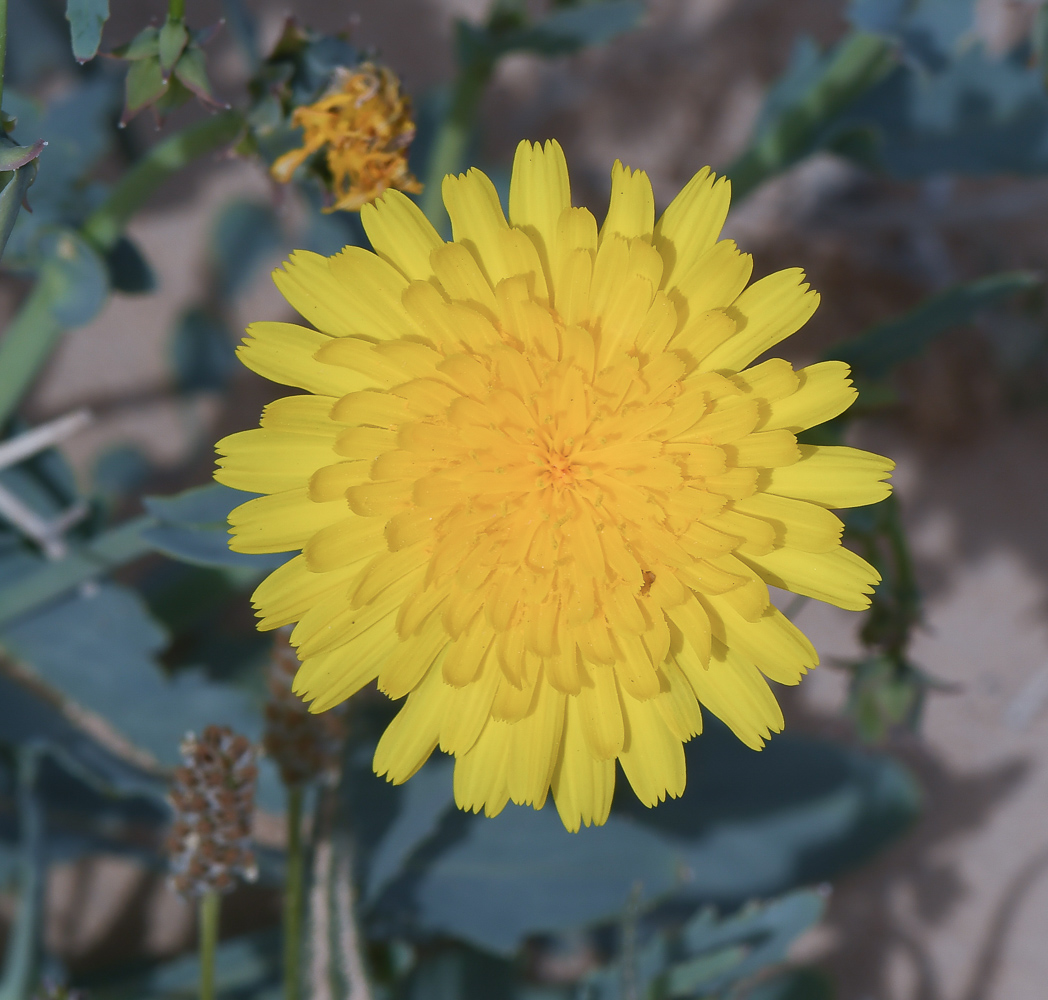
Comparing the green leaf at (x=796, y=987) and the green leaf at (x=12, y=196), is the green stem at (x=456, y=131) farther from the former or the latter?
the green leaf at (x=796, y=987)

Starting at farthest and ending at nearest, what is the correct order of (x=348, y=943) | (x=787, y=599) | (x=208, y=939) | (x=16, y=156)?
(x=787, y=599)
(x=348, y=943)
(x=208, y=939)
(x=16, y=156)

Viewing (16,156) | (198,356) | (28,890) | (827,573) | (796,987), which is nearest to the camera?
(16,156)

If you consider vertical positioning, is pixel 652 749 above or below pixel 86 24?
below

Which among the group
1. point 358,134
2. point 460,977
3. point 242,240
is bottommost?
point 460,977

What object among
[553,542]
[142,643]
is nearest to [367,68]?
[553,542]

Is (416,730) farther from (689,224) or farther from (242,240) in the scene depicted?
(242,240)

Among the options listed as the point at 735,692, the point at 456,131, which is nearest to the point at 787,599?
the point at 735,692

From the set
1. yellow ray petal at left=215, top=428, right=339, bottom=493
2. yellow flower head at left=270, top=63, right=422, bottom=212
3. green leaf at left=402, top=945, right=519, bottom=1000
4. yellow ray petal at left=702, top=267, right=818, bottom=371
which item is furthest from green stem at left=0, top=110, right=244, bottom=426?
green leaf at left=402, top=945, right=519, bottom=1000

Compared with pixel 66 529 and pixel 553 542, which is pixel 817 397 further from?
pixel 66 529
